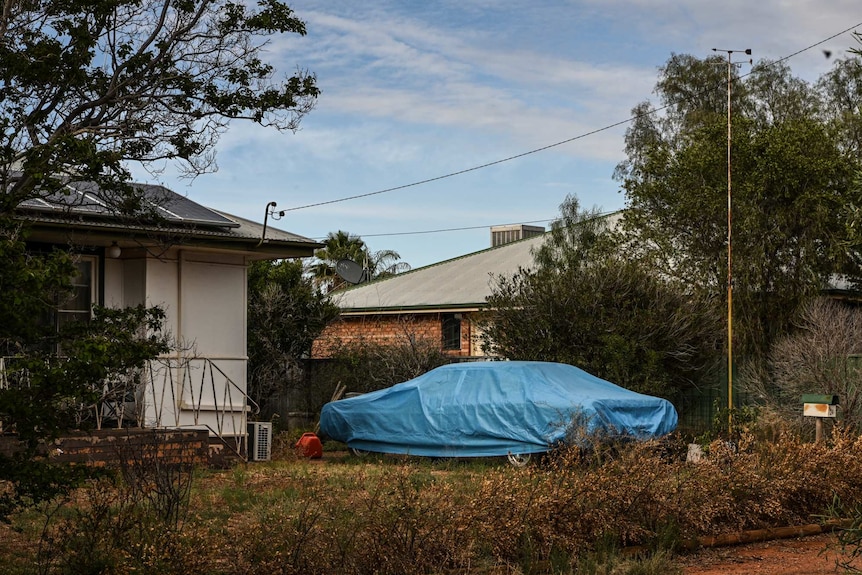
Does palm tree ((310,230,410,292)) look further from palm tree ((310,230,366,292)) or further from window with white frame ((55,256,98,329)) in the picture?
window with white frame ((55,256,98,329))

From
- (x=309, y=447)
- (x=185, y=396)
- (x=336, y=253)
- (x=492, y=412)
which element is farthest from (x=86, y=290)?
(x=336, y=253)

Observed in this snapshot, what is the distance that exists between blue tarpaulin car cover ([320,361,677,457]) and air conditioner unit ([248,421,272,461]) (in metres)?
1.47

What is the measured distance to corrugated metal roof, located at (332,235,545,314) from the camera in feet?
96.0

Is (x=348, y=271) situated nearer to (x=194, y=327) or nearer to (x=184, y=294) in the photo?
(x=194, y=327)

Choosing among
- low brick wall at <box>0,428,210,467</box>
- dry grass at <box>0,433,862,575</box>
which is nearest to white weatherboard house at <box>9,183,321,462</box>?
low brick wall at <box>0,428,210,467</box>

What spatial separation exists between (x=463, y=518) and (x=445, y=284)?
75.2 ft

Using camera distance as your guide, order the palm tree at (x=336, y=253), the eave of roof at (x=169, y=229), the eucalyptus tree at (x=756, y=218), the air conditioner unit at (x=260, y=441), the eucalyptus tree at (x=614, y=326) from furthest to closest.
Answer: the palm tree at (x=336, y=253)
the eucalyptus tree at (x=756, y=218)
the eucalyptus tree at (x=614, y=326)
the air conditioner unit at (x=260, y=441)
the eave of roof at (x=169, y=229)

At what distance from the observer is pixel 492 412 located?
1547 cm

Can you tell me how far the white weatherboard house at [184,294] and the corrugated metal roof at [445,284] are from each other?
11.6m

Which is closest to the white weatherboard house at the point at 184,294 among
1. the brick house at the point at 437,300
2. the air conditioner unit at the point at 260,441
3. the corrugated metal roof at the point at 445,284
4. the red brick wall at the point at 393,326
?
the air conditioner unit at the point at 260,441

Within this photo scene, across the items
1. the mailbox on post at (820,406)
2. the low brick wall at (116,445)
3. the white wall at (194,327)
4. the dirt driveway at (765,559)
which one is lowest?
the dirt driveway at (765,559)

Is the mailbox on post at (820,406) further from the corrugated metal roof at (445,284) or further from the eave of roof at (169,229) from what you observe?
the corrugated metal roof at (445,284)

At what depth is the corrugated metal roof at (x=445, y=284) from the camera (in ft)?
96.0

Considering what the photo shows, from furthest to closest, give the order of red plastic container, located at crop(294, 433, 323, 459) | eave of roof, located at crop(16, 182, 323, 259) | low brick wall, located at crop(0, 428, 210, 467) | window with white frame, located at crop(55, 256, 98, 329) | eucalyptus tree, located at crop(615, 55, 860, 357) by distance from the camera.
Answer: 1. eucalyptus tree, located at crop(615, 55, 860, 357)
2. red plastic container, located at crop(294, 433, 323, 459)
3. window with white frame, located at crop(55, 256, 98, 329)
4. eave of roof, located at crop(16, 182, 323, 259)
5. low brick wall, located at crop(0, 428, 210, 467)
